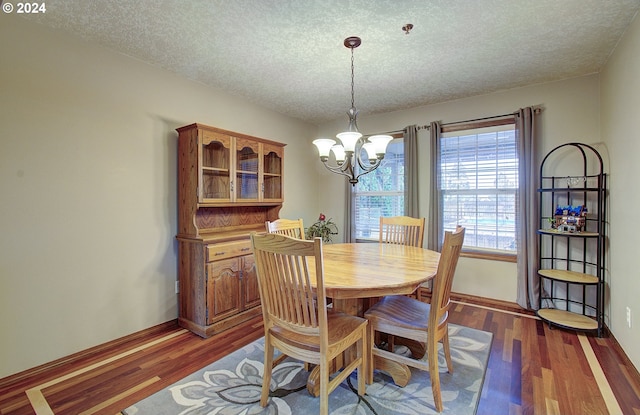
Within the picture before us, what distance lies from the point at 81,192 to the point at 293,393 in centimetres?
219

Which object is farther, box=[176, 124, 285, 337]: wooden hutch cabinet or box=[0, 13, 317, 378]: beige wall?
box=[176, 124, 285, 337]: wooden hutch cabinet

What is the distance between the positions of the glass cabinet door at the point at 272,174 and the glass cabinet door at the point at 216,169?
0.55 m

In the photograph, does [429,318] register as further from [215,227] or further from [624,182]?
[215,227]

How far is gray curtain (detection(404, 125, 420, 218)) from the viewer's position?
4.02 m

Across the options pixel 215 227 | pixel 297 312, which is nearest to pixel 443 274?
pixel 297 312

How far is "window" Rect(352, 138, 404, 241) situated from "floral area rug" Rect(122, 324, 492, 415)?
2.31m

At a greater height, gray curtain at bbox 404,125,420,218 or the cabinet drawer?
gray curtain at bbox 404,125,420,218

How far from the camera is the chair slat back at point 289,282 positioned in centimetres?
153

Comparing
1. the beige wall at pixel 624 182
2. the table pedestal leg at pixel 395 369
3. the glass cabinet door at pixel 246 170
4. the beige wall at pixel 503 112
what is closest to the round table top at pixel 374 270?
the table pedestal leg at pixel 395 369

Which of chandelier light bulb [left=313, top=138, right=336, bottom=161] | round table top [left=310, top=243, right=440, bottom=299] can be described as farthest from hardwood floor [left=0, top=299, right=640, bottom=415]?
chandelier light bulb [left=313, top=138, right=336, bottom=161]

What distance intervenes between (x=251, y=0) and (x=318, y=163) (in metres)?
3.17

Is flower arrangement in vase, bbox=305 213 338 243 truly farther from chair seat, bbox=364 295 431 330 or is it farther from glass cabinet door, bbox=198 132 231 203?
chair seat, bbox=364 295 431 330

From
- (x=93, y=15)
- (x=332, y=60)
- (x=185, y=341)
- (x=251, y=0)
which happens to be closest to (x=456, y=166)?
(x=332, y=60)

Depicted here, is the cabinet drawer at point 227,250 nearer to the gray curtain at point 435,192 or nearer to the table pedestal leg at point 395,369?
the table pedestal leg at point 395,369
